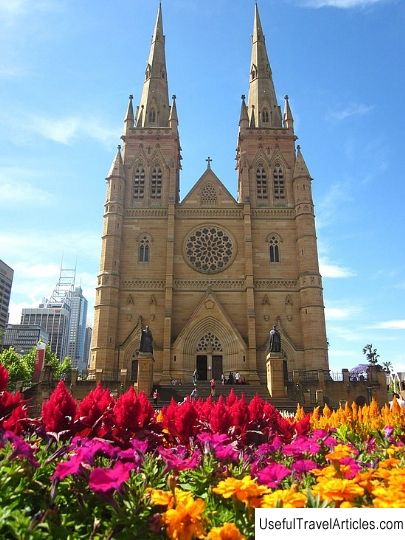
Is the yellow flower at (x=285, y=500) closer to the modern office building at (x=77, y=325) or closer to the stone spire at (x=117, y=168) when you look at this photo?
the stone spire at (x=117, y=168)

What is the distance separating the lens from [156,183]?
37.8 metres

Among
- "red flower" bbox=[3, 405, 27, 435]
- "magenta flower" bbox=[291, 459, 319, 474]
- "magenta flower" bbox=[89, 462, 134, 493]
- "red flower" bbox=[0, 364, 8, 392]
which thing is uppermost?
"red flower" bbox=[0, 364, 8, 392]

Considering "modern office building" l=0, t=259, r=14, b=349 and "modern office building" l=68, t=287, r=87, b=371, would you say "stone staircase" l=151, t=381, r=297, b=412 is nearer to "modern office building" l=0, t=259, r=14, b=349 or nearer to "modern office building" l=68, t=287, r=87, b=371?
"modern office building" l=0, t=259, r=14, b=349

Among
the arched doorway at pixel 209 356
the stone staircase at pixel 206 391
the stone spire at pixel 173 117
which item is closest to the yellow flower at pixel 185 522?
the stone staircase at pixel 206 391

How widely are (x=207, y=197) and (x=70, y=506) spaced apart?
3561cm

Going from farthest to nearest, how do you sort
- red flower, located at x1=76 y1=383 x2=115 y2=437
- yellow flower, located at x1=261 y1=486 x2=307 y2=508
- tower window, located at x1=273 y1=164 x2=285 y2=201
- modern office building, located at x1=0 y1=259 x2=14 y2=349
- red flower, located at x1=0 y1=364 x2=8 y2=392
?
1. modern office building, located at x1=0 y1=259 x2=14 y2=349
2. tower window, located at x1=273 y1=164 x2=285 y2=201
3. red flower, located at x1=0 y1=364 x2=8 y2=392
4. red flower, located at x1=76 y1=383 x2=115 y2=437
5. yellow flower, located at x1=261 y1=486 x2=307 y2=508

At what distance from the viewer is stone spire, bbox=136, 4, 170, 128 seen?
133ft

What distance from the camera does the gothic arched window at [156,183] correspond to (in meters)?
37.4

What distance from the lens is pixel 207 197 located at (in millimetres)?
37625

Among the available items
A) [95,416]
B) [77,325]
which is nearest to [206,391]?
[95,416]

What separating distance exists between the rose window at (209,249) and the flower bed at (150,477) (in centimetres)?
3000

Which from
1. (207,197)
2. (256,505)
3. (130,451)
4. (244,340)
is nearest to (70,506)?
(130,451)

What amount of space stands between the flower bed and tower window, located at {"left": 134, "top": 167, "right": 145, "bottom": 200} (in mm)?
33358

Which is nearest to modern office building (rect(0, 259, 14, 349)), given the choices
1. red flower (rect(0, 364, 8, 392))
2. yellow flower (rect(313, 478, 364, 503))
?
red flower (rect(0, 364, 8, 392))
